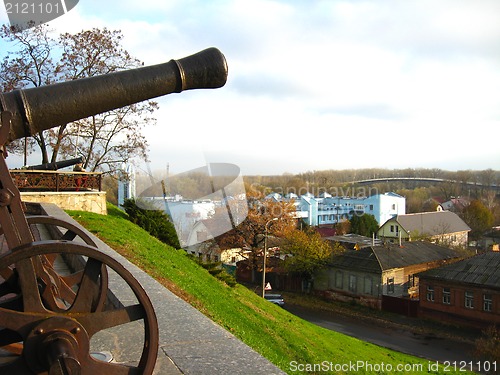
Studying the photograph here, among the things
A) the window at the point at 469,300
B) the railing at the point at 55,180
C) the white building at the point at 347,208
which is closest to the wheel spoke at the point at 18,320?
the railing at the point at 55,180

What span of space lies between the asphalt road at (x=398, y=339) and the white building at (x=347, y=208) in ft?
102

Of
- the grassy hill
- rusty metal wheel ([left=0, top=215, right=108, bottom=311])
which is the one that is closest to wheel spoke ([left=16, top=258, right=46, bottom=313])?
rusty metal wheel ([left=0, top=215, right=108, bottom=311])

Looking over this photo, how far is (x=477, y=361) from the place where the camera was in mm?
19641

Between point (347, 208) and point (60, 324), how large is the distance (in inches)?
2614

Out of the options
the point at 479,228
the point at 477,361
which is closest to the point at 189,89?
the point at 477,361

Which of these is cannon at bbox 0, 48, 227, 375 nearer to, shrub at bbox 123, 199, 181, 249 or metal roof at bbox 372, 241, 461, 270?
shrub at bbox 123, 199, 181, 249

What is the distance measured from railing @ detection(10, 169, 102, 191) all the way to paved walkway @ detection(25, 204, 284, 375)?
14.1m

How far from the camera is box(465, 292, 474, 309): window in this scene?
26300 mm

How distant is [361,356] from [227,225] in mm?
18594

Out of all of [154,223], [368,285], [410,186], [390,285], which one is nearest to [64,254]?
[154,223]

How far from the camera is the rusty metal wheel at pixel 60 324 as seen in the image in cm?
266

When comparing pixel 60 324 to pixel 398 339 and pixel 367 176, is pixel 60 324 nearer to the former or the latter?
pixel 398 339

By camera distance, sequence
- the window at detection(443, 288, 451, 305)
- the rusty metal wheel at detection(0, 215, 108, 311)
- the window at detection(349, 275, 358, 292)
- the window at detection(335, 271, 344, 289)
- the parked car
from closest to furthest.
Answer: the rusty metal wheel at detection(0, 215, 108, 311), the window at detection(443, 288, 451, 305), the parked car, the window at detection(349, 275, 358, 292), the window at detection(335, 271, 344, 289)

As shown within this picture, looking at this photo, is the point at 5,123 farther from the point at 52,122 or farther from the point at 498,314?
the point at 498,314
